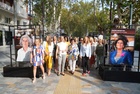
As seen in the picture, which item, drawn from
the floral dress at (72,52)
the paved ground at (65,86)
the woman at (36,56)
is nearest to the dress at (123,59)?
the paved ground at (65,86)

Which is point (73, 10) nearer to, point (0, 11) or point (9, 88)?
point (0, 11)

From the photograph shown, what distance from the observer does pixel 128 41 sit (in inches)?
285

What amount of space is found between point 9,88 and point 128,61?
14.7 ft

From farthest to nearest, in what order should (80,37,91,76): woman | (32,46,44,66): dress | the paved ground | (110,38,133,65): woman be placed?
(80,37,91,76): woman → (110,38,133,65): woman → (32,46,44,66): dress → the paved ground

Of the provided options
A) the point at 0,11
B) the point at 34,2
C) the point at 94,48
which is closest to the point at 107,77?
the point at 94,48

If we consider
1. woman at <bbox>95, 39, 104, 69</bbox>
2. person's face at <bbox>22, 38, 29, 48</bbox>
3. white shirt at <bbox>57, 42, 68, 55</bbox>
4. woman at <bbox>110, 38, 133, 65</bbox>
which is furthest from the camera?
woman at <bbox>95, 39, 104, 69</bbox>

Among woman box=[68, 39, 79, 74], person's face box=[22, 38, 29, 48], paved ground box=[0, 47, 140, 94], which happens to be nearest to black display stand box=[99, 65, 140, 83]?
paved ground box=[0, 47, 140, 94]

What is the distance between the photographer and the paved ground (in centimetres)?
586

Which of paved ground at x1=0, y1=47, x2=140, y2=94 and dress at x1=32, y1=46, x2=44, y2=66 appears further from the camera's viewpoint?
dress at x1=32, y1=46, x2=44, y2=66

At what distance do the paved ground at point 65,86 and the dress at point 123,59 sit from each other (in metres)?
0.85

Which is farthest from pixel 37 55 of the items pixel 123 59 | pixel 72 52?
pixel 123 59

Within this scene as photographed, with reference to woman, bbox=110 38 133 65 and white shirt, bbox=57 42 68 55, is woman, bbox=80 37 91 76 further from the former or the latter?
woman, bbox=110 38 133 65

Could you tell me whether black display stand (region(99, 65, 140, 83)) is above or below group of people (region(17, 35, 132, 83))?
below

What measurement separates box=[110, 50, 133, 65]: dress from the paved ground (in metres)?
0.85
